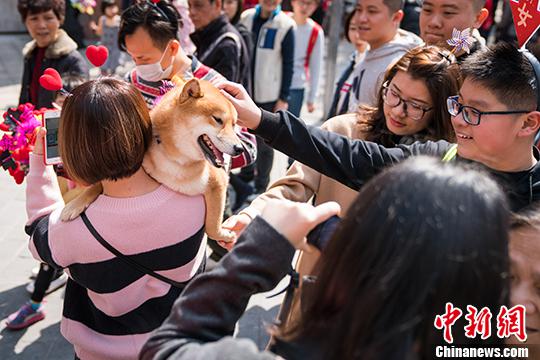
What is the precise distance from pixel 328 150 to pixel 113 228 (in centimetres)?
77

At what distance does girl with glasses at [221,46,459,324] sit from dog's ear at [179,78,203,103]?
0.48 metres

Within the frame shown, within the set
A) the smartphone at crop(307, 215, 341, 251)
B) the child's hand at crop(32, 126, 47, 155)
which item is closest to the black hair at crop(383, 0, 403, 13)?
the child's hand at crop(32, 126, 47, 155)

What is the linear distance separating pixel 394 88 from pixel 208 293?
58.0 inches

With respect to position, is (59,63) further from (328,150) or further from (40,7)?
(328,150)

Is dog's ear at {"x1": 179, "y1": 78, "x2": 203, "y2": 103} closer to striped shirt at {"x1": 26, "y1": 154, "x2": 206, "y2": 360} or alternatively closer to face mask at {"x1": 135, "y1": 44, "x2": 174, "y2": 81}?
striped shirt at {"x1": 26, "y1": 154, "x2": 206, "y2": 360}

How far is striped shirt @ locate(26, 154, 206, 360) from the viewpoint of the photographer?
157 cm

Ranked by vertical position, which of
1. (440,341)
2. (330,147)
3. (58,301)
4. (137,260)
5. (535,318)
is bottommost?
(58,301)

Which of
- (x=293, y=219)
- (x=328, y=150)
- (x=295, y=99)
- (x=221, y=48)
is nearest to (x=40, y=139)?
(x=328, y=150)

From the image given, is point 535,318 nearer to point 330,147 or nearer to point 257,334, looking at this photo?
point 330,147

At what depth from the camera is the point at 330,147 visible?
1814 millimetres

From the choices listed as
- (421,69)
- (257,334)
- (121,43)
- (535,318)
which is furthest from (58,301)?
(535,318)

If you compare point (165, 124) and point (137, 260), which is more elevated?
point (165, 124)

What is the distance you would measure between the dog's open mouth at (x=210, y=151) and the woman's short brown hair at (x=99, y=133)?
0.31m

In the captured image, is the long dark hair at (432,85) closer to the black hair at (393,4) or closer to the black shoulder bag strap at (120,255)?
the black shoulder bag strap at (120,255)
